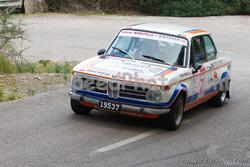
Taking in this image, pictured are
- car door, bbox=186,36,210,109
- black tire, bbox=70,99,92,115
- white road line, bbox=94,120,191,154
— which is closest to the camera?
white road line, bbox=94,120,191,154

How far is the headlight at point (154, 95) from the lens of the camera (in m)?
9.94

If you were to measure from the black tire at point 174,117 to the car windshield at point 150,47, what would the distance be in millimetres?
818

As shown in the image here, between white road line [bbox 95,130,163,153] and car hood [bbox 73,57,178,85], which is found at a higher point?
car hood [bbox 73,57,178,85]

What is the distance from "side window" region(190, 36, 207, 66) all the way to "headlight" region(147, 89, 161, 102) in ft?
5.07

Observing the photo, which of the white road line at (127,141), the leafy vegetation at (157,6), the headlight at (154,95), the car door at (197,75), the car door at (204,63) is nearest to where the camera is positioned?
the white road line at (127,141)

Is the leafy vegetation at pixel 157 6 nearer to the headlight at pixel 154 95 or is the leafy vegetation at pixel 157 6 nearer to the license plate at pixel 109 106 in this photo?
the license plate at pixel 109 106

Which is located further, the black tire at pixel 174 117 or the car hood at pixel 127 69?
the black tire at pixel 174 117

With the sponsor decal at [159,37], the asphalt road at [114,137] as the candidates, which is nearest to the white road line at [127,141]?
the asphalt road at [114,137]

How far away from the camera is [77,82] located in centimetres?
1039

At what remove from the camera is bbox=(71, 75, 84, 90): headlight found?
33.9 ft

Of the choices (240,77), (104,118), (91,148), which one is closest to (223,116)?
(104,118)

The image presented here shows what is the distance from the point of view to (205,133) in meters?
10.4

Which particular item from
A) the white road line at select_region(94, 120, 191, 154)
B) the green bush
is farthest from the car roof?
the green bush

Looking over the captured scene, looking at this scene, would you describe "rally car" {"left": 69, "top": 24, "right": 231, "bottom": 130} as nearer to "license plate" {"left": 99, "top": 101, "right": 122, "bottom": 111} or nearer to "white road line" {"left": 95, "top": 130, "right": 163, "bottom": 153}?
"license plate" {"left": 99, "top": 101, "right": 122, "bottom": 111}
